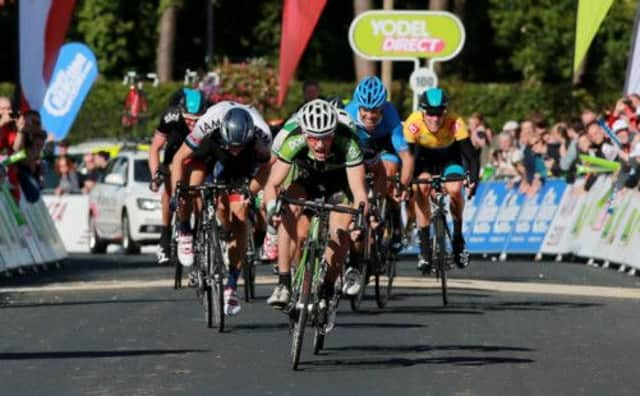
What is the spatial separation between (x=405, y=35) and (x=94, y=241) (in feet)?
19.3

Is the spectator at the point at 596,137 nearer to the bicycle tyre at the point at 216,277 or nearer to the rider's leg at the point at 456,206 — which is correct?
the rider's leg at the point at 456,206

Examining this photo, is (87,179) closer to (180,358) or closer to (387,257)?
(387,257)

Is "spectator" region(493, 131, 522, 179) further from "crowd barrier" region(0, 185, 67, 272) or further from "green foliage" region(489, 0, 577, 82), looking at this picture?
"green foliage" region(489, 0, 577, 82)

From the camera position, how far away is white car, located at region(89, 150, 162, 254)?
31.7 meters

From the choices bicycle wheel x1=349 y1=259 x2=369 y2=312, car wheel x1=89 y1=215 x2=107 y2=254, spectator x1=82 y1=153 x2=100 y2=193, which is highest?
bicycle wheel x1=349 y1=259 x2=369 y2=312

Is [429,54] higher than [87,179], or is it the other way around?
[429,54]

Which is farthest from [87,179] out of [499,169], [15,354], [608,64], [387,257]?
[608,64]

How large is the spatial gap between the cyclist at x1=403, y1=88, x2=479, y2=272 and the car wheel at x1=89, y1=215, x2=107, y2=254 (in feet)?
46.9

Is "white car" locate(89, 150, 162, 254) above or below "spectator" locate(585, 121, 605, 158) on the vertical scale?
below

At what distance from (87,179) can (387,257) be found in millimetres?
19387

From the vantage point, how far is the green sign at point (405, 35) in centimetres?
3152

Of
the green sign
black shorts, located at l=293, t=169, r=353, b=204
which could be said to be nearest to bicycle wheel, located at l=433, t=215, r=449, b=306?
black shorts, located at l=293, t=169, r=353, b=204

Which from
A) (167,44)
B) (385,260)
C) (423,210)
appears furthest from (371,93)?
(167,44)

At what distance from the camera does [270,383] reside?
12625 mm
